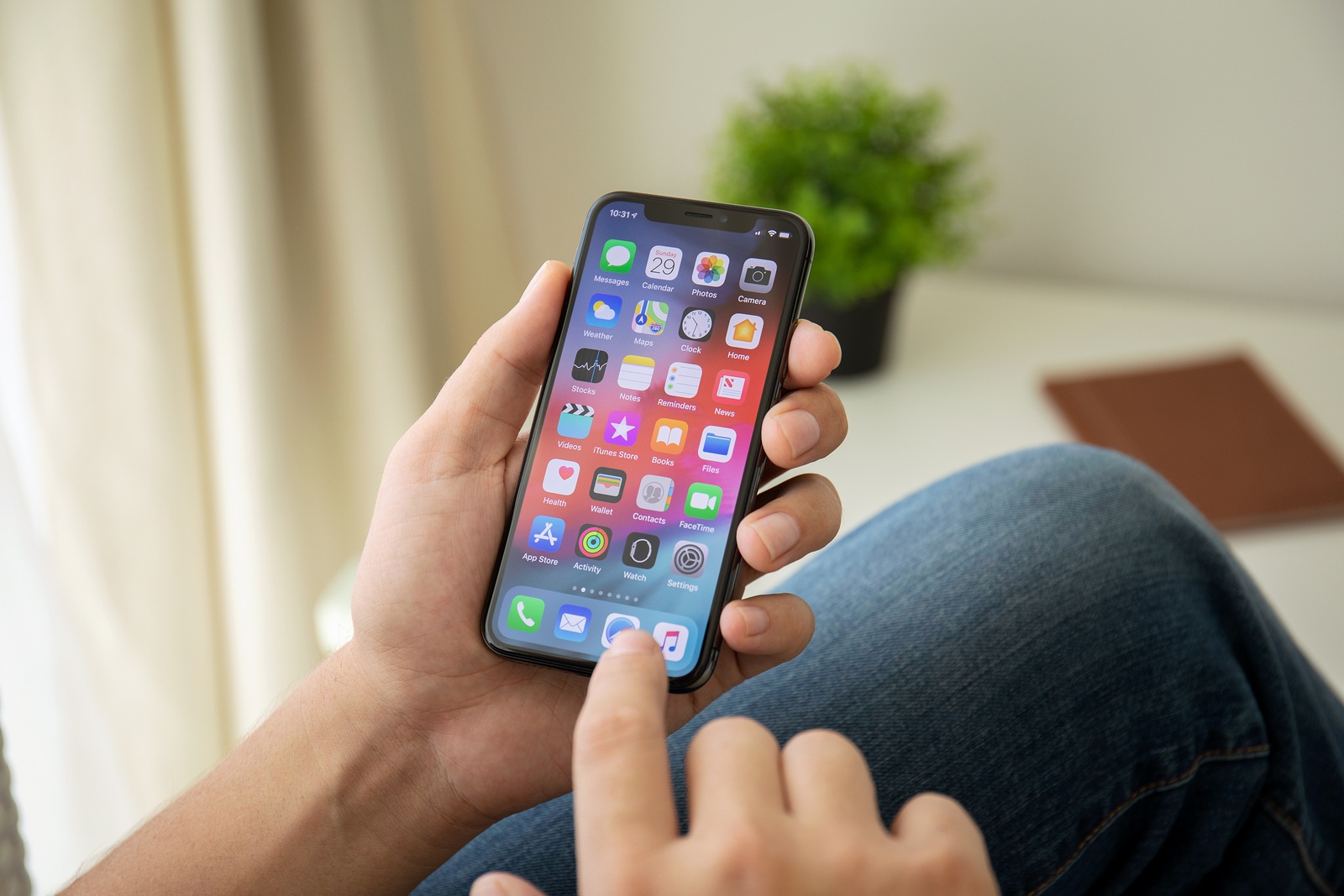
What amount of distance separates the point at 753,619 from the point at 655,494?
0.10 m

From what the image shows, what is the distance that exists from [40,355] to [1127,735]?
871mm

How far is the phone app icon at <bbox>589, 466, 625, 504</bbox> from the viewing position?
57 cm

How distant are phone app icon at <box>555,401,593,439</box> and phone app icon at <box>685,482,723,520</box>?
7cm

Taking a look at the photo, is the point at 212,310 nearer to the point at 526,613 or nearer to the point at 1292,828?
the point at 526,613

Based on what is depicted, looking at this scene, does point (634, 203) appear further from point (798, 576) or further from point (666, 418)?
point (798, 576)

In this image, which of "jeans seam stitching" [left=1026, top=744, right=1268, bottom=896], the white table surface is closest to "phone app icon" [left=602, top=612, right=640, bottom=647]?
"jeans seam stitching" [left=1026, top=744, right=1268, bottom=896]

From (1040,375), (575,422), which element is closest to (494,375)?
(575,422)

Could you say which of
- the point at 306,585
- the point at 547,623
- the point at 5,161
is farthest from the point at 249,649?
the point at 547,623

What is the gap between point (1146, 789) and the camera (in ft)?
1.84

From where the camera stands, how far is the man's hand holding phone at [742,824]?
0.32m

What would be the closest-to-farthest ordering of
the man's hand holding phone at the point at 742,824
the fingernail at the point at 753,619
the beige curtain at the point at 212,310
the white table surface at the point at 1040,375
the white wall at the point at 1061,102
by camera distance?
the man's hand holding phone at the point at 742,824
the fingernail at the point at 753,619
the beige curtain at the point at 212,310
the white table surface at the point at 1040,375
the white wall at the point at 1061,102

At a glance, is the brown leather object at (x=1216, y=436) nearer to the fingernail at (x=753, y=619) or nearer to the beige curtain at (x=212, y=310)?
the fingernail at (x=753, y=619)

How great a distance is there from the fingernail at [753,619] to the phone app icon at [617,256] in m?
0.22

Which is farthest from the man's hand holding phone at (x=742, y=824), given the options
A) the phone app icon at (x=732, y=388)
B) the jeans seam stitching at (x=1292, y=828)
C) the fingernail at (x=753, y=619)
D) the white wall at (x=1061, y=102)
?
the white wall at (x=1061, y=102)
